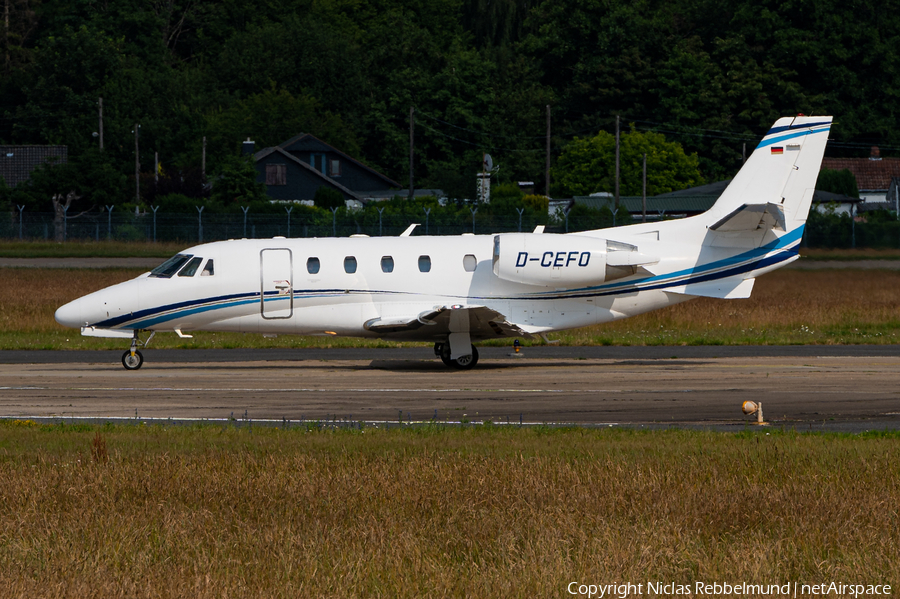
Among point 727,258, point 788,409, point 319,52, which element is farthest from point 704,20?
point 788,409

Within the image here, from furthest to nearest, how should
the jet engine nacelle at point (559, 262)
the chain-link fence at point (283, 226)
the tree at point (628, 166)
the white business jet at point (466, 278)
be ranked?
1. the tree at point (628, 166)
2. the chain-link fence at point (283, 226)
3. the white business jet at point (466, 278)
4. the jet engine nacelle at point (559, 262)

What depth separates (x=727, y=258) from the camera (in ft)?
74.3

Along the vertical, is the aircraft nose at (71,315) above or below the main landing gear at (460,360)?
above

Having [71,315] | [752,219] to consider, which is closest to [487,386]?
[752,219]

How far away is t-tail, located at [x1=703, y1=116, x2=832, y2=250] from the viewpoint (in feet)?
74.1

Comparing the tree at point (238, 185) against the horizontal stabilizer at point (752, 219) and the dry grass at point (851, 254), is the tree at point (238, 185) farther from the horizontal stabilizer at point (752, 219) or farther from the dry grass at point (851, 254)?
the horizontal stabilizer at point (752, 219)

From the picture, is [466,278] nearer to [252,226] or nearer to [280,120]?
[252,226]

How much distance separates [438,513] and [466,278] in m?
12.8

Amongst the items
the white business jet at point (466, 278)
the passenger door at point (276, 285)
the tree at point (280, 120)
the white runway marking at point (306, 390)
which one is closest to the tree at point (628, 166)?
the tree at point (280, 120)

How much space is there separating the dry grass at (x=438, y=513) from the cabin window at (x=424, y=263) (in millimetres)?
8768

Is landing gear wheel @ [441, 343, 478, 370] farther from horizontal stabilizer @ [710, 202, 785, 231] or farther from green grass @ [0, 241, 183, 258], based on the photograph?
green grass @ [0, 241, 183, 258]

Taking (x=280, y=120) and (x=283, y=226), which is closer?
(x=283, y=226)

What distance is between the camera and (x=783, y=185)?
2281 cm

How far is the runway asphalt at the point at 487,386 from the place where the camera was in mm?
16328
